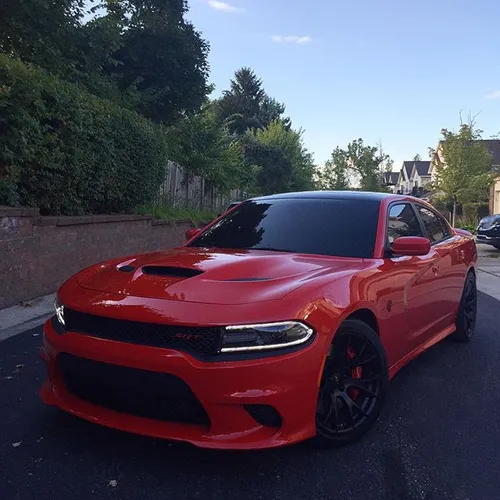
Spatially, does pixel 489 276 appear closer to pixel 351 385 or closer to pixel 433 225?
pixel 433 225

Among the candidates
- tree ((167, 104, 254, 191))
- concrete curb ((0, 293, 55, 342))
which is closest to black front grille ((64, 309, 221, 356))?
concrete curb ((0, 293, 55, 342))

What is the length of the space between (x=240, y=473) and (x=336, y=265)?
52.7 inches

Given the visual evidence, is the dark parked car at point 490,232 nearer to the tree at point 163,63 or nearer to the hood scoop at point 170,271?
the tree at point 163,63

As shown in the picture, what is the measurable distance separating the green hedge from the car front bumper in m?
4.53

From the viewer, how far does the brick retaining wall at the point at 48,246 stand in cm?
631

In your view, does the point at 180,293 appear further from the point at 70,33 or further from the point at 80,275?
the point at 70,33

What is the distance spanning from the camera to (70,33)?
1142cm

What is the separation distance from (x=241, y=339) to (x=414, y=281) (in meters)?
1.87

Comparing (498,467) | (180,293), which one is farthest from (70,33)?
(498,467)

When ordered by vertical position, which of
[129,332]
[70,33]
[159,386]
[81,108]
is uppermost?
[70,33]

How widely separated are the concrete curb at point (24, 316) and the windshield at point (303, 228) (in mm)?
2356

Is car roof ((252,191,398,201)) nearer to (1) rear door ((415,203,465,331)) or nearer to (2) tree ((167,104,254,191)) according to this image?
(1) rear door ((415,203,465,331))

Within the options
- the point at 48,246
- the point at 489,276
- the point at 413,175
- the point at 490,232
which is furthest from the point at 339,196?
the point at 413,175

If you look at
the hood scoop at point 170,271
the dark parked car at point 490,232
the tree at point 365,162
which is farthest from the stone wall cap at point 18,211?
the tree at point 365,162
